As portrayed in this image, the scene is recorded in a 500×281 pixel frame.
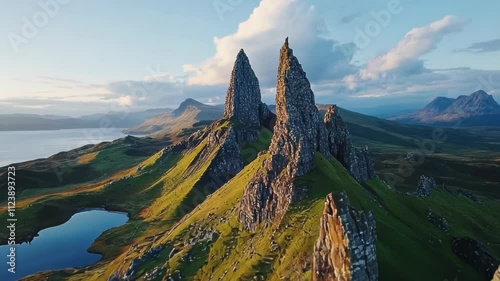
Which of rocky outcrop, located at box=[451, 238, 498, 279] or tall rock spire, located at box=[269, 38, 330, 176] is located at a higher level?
tall rock spire, located at box=[269, 38, 330, 176]

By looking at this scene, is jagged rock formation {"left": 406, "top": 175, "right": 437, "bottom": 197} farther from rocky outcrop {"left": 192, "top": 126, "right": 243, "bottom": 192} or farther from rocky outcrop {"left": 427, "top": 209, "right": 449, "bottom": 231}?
rocky outcrop {"left": 192, "top": 126, "right": 243, "bottom": 192}

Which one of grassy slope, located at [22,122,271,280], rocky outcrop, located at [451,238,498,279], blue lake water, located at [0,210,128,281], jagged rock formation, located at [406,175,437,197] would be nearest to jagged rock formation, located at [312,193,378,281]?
rocky outcrop, located at [451,238,498,279]

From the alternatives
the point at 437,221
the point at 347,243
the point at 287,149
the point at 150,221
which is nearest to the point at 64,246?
the point at 150,221

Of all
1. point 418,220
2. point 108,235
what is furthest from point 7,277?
point 418,220

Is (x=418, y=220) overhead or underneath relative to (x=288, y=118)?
underneath

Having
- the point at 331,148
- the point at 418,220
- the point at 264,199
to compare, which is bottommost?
the point at 418,220

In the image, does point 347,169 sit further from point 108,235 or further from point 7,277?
point 7,277

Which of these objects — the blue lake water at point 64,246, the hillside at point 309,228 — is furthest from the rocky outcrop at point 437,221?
the blue lake water at point 64,246

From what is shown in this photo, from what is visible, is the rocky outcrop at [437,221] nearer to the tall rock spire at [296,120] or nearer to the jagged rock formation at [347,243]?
the tall rock spire at [296,120]
